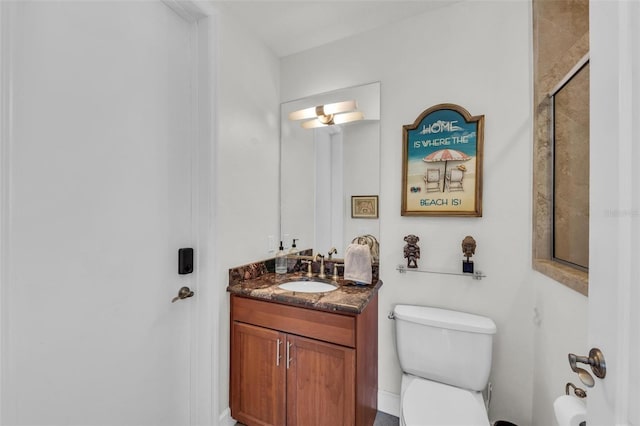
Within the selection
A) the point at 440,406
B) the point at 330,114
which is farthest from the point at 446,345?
the point at 330,114

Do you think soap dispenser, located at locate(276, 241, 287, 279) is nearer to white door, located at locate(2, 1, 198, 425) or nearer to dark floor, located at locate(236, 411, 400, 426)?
white door, located at locate(2, 1, 198, 425)

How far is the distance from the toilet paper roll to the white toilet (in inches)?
17.8

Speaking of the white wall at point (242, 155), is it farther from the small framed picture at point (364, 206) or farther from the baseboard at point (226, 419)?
the small framed picture at point (364, 206)

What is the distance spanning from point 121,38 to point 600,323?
5.75 ft

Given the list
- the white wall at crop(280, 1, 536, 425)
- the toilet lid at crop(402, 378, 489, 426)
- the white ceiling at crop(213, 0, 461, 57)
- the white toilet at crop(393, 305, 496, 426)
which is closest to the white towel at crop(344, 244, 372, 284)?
the white wall at crop(280, 1, 536, 425)

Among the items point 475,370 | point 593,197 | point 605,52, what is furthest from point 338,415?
point 605,52

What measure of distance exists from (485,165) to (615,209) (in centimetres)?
105

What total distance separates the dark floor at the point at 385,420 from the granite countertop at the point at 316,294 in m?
0.80

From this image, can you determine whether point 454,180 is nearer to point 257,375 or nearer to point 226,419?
point 257,375

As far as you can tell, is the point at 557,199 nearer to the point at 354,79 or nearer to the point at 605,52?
the point at 605,52

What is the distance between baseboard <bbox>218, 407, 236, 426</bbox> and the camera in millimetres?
1488

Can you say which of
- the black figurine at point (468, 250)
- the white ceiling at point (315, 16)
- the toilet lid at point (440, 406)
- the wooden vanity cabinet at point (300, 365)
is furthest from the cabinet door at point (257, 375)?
the white ceiling at point (315, 16)

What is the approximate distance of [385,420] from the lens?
1.64 meters

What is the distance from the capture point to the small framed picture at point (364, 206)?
1750 millimetres
